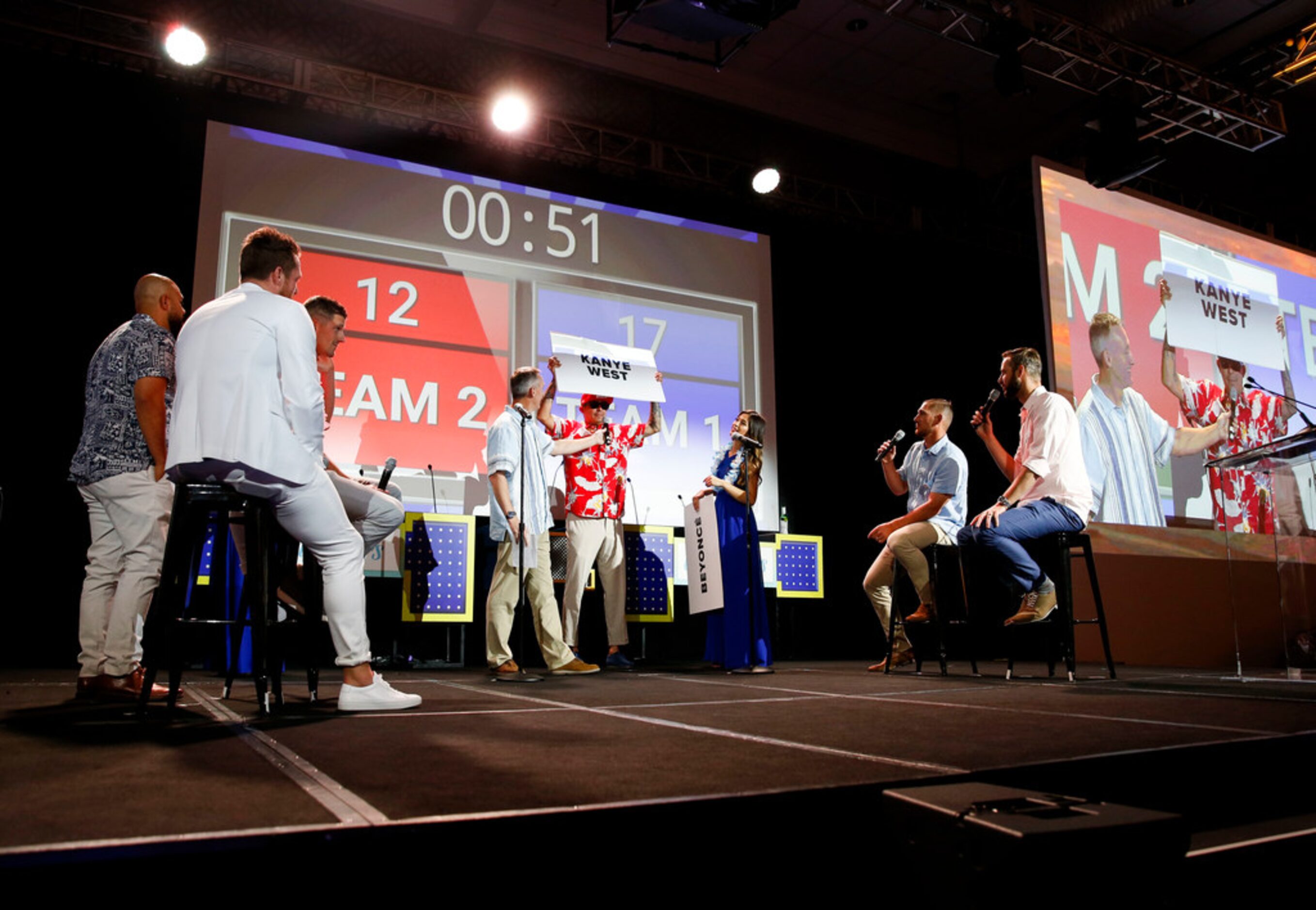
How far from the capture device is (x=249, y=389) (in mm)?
2359

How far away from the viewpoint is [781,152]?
328 inches

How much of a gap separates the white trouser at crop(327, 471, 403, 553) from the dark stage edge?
0.59 m

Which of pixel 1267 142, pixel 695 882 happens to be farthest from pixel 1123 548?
pixel 695 882

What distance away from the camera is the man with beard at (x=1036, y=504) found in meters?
4.07

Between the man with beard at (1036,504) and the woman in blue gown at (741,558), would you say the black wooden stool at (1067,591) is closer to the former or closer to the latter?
the man with beard at (1036,504)

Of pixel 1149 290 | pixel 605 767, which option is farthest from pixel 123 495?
pixel 1149 290

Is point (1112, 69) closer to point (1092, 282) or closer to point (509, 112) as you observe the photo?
point (1092, 282)

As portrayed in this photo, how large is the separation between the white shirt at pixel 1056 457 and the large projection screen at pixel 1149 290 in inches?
86.5

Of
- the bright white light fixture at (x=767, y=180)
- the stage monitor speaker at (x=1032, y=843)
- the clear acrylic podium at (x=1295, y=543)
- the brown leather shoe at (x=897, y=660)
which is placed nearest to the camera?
the stage monitor speaker at (x=1032, y=843)

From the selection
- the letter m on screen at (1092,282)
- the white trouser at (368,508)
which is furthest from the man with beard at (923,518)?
the white trouser at (368,508)

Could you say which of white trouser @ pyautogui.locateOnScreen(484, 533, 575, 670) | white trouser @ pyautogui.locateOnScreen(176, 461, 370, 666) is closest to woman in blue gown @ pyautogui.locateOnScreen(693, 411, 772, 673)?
white trouser @ pyautogui.locateOnScreen(484, 533, 575, 670)

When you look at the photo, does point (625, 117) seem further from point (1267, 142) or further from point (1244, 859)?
point (1244, 859)

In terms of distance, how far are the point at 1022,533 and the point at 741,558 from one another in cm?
142

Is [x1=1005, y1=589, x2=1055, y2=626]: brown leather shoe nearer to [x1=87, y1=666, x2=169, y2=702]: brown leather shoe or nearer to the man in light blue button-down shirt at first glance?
the man in light blue button-down shirt
